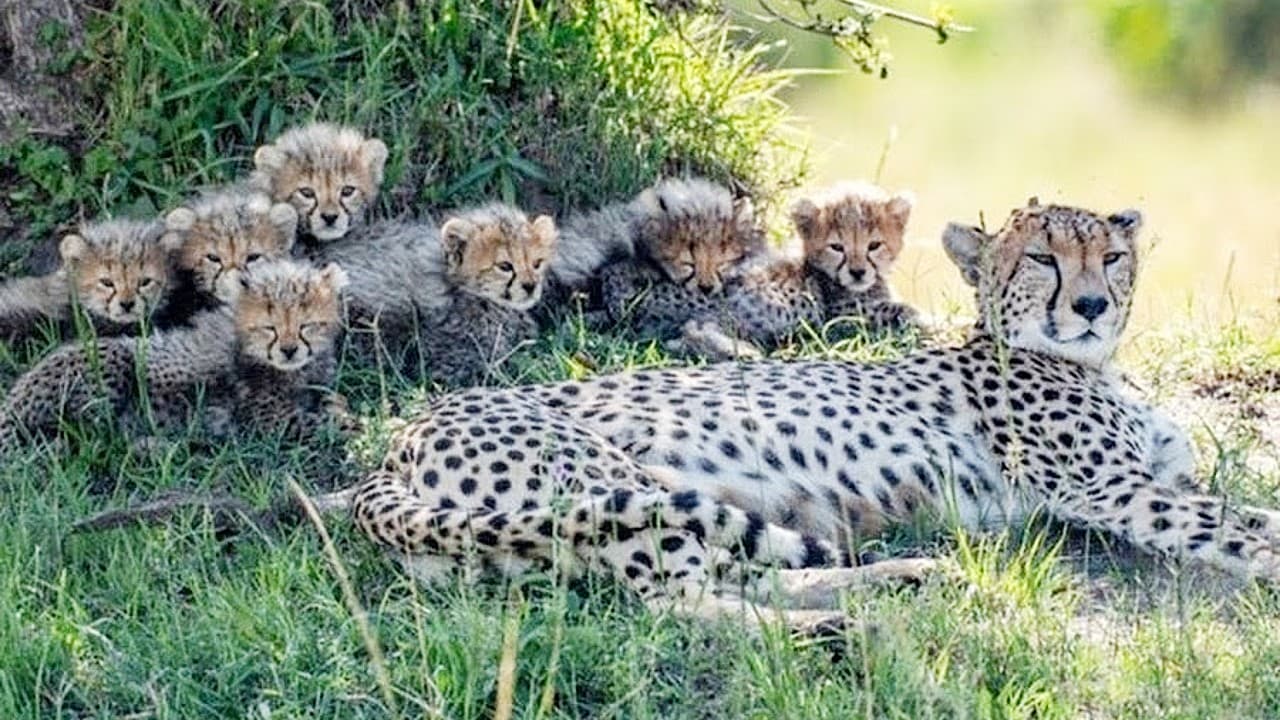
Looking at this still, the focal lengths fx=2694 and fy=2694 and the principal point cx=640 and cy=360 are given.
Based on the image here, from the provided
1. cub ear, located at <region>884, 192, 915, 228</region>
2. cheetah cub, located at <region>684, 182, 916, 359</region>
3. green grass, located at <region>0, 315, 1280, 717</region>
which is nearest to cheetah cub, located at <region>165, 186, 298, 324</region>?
cheetah cub, located at <region>684, 182, 916, 359</region>

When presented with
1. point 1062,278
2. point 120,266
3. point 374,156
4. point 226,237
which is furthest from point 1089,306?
point 120,266

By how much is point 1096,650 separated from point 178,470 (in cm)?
190

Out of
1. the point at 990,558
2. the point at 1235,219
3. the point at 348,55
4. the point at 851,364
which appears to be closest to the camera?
the point at 990,558

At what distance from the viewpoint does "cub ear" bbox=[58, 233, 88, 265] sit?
→ 5.48 meters

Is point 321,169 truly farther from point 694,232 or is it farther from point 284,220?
point 694,232

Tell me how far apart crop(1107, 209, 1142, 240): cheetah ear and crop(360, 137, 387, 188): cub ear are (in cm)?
169

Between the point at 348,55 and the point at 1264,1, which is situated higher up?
the point at 348,55

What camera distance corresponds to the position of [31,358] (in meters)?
5.65

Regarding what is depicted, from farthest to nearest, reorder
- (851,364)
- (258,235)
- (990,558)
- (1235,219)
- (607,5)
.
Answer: (1235,219), (607,5), (258,235), (851,364), (990,558)

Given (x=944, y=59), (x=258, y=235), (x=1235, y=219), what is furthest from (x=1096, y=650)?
(x=944, y=59)

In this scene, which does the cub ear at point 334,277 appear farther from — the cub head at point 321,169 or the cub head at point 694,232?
the cub head at point 694,232

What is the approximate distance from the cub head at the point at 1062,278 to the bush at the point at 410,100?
1.48 metres

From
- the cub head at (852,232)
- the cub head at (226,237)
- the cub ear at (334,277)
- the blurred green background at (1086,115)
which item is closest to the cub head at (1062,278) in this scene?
the cub head at (852,232)

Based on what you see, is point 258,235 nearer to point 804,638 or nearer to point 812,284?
point 812,284
